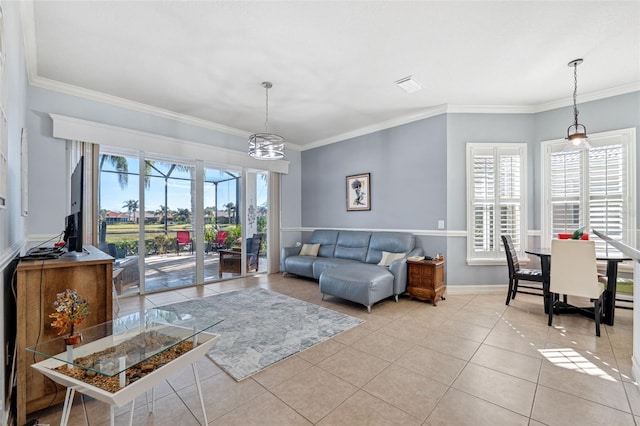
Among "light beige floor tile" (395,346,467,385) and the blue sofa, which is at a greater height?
the blue sofa

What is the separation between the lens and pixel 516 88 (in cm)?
376

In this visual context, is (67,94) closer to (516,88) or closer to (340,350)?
(340,350)

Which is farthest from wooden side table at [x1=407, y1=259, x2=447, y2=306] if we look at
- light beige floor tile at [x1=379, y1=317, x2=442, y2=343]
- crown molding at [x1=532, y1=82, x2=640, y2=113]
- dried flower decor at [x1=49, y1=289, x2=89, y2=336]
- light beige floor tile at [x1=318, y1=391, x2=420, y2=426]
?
dried flower decor at [x1=49, y1=289, x2=89, y2=336]

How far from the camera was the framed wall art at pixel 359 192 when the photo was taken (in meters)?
5.34

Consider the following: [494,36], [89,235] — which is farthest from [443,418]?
[89,235]

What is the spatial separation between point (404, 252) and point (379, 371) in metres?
2.53

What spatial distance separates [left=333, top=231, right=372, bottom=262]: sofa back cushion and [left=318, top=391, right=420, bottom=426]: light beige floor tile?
3184mm

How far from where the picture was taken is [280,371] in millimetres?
2238

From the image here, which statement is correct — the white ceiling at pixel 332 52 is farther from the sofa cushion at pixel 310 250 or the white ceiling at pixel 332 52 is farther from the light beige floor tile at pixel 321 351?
the light beige floor tile at pixel 321 351

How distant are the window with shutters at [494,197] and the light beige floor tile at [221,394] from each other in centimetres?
371

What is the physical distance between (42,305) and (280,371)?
165 centimetres

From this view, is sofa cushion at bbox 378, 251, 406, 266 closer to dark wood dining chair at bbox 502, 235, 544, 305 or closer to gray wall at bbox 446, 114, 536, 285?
gray wall at bbox 446, 114, 536, 285

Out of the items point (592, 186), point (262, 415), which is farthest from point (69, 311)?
Result: point (592, 186)

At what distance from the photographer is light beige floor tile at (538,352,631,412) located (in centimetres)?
187
